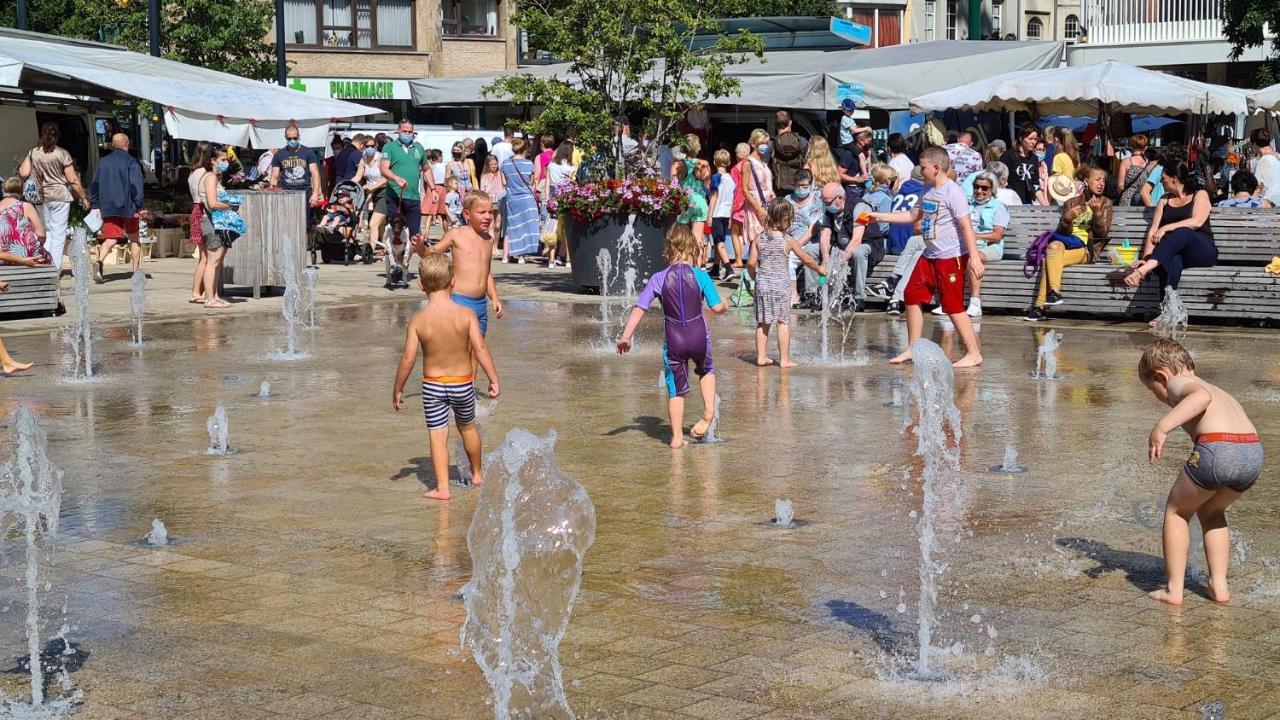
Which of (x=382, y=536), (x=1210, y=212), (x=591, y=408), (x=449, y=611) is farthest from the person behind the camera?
(x=1210, y=212)

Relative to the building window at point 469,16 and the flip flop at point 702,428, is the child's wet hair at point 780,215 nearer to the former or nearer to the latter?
the flip flop at point 702,428

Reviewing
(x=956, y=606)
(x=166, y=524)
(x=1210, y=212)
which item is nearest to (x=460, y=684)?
(x=956, y=606)

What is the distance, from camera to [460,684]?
529 cm

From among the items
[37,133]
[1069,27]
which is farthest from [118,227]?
[1069,27]

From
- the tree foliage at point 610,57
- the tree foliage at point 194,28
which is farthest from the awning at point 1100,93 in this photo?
the tree foliage at point 194,28

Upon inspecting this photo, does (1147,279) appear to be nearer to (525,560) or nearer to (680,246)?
(680,246)

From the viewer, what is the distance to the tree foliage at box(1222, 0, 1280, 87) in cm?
3166

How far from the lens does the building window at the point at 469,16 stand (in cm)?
5334

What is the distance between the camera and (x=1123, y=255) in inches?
643

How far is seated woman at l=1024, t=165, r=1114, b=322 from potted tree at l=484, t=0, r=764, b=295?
424 centimetres

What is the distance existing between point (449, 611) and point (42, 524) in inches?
97.2

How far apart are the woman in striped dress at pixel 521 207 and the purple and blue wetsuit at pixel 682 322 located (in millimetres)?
12776

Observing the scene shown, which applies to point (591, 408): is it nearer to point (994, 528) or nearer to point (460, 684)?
point (994, 528)

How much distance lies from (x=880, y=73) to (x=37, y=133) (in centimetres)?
1521
